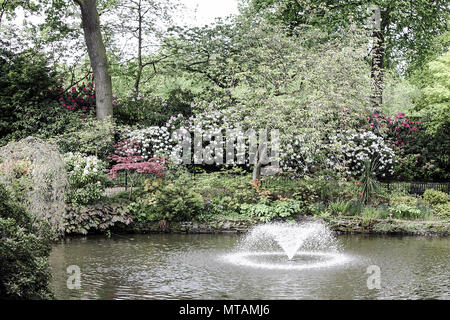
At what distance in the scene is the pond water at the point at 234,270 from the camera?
308 inches

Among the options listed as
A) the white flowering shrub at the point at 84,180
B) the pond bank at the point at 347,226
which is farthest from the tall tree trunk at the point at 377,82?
the white flowering shrub at the point at 84,180

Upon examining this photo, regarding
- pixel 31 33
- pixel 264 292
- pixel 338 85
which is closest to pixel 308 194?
pixel 338 85

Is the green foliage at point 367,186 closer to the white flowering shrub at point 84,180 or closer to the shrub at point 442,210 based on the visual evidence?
the shrub at point 442,210

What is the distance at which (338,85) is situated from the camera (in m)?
15.2

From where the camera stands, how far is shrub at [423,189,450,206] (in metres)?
15.5

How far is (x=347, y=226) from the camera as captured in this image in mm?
14266

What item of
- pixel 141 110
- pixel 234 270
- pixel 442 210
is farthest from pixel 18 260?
pixel 141 110

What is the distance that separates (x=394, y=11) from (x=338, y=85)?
805cm

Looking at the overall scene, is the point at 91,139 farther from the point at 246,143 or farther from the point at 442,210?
the point at 442,210

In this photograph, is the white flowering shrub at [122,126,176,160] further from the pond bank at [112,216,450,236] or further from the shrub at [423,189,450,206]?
the shrub at [423,189,450,206]

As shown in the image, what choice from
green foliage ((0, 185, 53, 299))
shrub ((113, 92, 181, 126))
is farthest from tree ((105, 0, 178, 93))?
green foliage ((0, 185, 53, 299))

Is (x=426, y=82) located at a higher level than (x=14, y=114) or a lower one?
higher

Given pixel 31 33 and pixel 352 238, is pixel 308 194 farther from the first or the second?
pixel 31 33

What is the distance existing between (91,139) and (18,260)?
1128 centimetres
